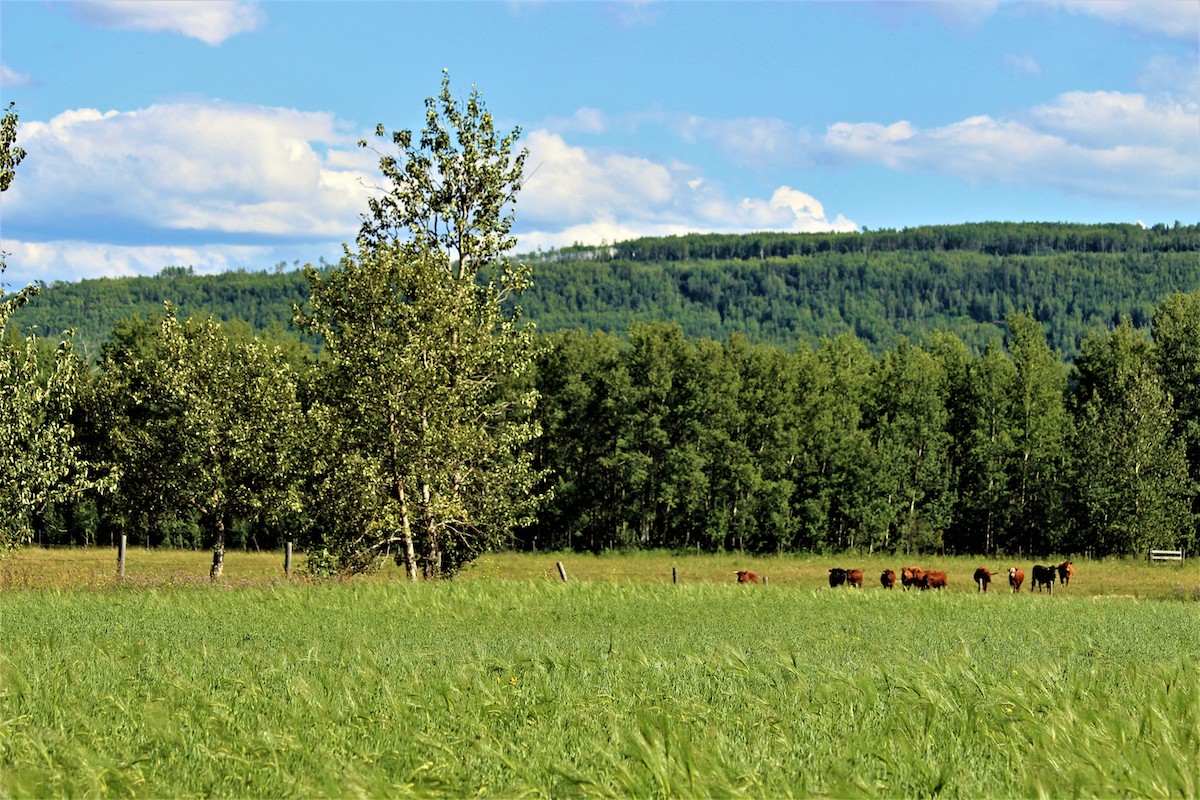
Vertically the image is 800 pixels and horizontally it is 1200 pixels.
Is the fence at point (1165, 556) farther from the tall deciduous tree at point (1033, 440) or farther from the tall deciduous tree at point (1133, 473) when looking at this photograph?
the tall deciduous tree at point (1033, 440)

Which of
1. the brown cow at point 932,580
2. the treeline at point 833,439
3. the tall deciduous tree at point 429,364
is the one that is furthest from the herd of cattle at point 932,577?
the treeline at point 833,439

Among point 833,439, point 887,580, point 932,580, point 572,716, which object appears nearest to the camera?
point 572,716

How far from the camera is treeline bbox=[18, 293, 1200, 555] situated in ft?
213

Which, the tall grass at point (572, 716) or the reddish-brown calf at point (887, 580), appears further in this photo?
the reddish-brown calf at point (887, 580)

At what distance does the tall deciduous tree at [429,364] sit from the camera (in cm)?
2770

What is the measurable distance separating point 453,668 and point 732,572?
4840cm

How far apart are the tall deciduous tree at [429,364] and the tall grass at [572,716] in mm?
11576

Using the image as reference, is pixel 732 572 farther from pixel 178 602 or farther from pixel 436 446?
pixel 178 602

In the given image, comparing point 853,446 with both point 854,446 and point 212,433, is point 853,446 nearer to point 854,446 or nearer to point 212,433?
point 854,446

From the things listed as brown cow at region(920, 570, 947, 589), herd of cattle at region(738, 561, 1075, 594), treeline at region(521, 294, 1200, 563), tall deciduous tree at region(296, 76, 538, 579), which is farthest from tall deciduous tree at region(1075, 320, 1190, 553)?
tall deciduous tree at region(296, 76, 538, 579)

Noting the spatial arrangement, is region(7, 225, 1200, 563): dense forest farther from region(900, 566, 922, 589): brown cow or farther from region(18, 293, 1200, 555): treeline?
region(900, 566, 922, 589): brown cow

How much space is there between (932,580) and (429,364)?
2065 centimetres

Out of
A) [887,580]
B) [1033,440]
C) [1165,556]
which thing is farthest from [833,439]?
[887,580]

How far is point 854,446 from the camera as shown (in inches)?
2817
